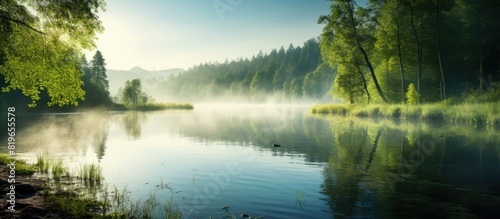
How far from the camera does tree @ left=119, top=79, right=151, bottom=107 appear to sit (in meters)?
100

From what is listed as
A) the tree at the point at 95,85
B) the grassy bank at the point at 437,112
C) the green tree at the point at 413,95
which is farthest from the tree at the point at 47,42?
the tree at the point at 95,85

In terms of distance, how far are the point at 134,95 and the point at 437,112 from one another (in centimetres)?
8605

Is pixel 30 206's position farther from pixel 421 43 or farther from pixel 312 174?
pixel 421 43

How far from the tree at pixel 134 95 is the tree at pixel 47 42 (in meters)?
83.9

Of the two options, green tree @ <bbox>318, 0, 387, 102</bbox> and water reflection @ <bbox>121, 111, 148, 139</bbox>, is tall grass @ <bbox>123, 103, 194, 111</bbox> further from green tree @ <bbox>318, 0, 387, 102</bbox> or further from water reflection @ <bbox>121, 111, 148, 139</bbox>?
green tree @ <bbox>318, 0, 387, 102</bbox>

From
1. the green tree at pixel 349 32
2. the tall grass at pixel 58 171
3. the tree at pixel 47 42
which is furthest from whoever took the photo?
the green tree at pixel 349 32

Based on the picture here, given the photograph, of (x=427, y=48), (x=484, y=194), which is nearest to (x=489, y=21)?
(x=427, y=48)

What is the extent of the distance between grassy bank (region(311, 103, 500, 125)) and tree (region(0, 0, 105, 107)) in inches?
1528

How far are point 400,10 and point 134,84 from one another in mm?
77068

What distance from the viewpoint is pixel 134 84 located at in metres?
99.8

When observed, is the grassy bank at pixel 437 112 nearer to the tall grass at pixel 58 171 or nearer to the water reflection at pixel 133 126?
the water reflection at pixel 133 126

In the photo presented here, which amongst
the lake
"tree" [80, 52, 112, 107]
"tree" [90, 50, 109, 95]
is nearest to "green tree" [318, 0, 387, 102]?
the lake

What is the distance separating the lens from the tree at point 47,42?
17.9 metres

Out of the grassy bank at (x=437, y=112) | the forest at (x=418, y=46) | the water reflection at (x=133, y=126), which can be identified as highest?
the forest at (x=418, y=46)
